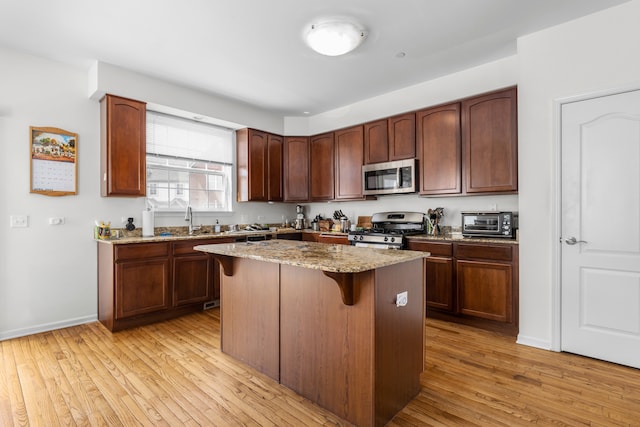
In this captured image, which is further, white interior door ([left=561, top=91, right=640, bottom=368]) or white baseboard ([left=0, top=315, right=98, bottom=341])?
white baseboard ([left=0, top=315, right=98, bottom=341])

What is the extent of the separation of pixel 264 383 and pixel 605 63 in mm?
3676

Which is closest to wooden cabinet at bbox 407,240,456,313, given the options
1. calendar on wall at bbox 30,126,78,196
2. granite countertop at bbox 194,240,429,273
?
granite countertop at bbox 194,240,429,273

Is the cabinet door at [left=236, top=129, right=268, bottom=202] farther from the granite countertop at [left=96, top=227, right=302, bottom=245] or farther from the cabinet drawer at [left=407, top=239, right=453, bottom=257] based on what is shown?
the cabinet drawer at [left=407, top=239, right=453, bottom=257]

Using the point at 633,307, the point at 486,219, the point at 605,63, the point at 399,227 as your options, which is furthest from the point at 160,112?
the point at 633,307

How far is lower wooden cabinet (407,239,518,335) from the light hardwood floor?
0.28 meters

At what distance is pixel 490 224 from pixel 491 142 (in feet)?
2.85

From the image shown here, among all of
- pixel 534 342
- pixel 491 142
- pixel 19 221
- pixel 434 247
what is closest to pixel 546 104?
pixel 491 142

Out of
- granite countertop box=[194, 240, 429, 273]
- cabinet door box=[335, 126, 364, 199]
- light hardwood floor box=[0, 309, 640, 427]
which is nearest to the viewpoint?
granite countertop box=[194, 240, 429, 273]

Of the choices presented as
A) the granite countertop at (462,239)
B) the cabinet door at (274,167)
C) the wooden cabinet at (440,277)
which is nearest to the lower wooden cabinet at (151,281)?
the cabinet door at (274,167)

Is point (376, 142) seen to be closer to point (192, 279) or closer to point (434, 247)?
point (434, 247)

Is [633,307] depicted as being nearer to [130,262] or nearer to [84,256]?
[130,262]

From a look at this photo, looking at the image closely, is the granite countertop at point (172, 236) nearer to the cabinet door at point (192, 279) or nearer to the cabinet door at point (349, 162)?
the cabinet door at point (192, 279)

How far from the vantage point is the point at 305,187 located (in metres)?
5.40

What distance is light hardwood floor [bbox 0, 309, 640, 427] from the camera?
6.21 feet
